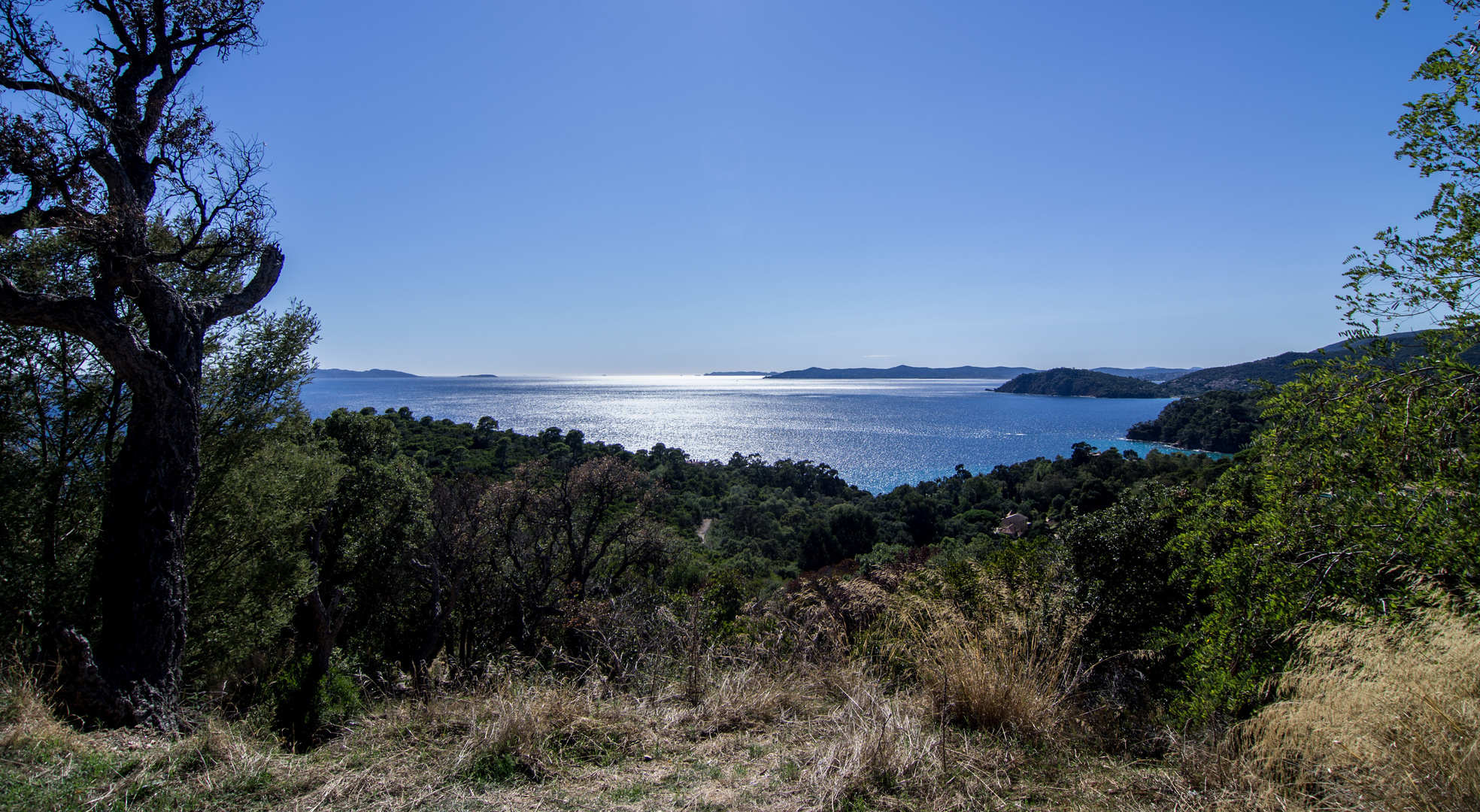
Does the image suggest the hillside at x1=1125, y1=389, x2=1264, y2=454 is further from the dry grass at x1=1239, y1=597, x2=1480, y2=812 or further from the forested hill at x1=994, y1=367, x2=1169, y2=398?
the forested hill at x1=994, y1=367, x2=1169, y2=398

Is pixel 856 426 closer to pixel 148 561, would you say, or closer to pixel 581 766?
pixel 148 561

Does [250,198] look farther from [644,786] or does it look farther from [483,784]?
[644,786]

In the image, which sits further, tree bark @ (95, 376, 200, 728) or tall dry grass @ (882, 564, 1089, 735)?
tree bark @ (95, 376, 200, 728)

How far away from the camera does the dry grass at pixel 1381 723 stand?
2.08m

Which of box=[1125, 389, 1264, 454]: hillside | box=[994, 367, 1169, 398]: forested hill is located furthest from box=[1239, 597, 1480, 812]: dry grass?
box=[994, 367, 1169, 398]: forested hill

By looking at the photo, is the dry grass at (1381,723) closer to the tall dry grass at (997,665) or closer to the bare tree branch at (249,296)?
the tall dry grass at (997,665)

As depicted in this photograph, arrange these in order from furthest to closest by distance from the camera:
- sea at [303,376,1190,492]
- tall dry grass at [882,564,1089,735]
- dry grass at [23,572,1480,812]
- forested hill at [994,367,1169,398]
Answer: forested hill at [994,367,1169,398] < sea at [303,376,1190,492] < tall dry grass at [882,564,1089,735] < dry grass at [23,572,1480,812]

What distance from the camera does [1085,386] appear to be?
170125 mm

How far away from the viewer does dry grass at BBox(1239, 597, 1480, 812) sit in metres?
2.08

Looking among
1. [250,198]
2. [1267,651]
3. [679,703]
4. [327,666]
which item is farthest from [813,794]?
[327,666]

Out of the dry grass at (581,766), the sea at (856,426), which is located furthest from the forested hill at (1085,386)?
the dry grass at (581,766)

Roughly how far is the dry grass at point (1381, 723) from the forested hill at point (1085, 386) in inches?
6915

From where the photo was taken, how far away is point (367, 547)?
1405 cm

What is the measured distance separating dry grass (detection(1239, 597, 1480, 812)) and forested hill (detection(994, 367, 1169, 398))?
17563 centimetres
